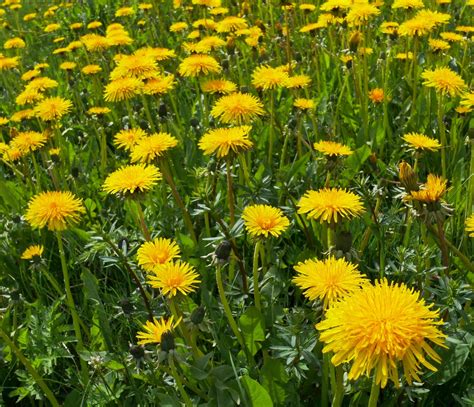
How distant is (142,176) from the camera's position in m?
1.67

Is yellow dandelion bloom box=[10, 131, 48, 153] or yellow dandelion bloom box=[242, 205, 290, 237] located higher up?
yellow dandelion bloom box=[242, 205, 290, 237]

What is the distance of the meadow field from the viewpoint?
1278 mm

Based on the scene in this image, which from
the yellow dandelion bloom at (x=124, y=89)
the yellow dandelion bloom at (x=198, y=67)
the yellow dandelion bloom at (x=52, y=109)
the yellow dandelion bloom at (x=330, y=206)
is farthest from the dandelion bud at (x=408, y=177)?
the yellow dandelion bloom at (x=52, y=109)

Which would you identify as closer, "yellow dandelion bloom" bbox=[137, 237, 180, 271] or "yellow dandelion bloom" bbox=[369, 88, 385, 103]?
"yellow dandelion bloom" bbox=[137, 237, 180, 271]

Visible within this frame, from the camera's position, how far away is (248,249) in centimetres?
203

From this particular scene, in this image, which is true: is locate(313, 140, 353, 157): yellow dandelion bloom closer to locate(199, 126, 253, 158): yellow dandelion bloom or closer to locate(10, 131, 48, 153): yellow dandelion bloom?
locate(199, 126, 253, 158): yellow dandelion bloom

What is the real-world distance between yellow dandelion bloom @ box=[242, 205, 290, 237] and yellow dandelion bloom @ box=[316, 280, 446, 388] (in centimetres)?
53

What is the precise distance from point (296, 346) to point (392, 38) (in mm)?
2324

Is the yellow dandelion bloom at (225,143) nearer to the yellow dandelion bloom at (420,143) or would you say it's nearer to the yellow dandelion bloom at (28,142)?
the yellow dandelion bloom at (420,143)

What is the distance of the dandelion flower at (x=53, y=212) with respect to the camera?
1.61m

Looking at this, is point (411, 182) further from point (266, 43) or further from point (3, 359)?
point (266, 43)

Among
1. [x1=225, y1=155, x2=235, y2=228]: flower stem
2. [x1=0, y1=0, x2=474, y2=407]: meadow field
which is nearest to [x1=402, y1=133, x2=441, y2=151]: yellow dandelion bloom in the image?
[x1=0, y1=0, x2=474, y2=407]: meadow field

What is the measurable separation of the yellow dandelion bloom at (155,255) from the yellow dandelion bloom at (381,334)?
2.00ft

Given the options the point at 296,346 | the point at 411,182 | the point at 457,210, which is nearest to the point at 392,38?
the point at 457,210
